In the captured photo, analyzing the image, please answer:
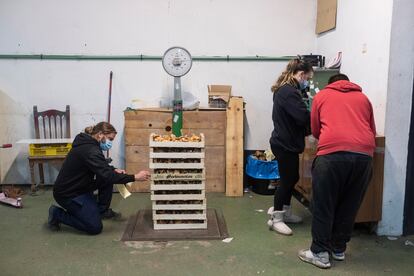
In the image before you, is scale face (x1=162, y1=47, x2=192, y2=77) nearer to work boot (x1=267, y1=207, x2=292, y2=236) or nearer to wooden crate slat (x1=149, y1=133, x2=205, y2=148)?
wooden crate slat (x1=149, y1=133, x2=205, y2=148)

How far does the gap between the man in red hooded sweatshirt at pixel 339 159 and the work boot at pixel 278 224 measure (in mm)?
555

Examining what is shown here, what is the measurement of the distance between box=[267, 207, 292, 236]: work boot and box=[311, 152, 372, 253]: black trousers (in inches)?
21.9

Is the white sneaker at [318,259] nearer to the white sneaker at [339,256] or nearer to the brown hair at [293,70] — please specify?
the white sneaker at [339,256]

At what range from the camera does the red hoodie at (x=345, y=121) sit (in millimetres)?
2635

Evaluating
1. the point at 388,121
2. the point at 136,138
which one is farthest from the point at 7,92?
the point at 388,121

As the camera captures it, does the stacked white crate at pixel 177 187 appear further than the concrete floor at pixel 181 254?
Yes

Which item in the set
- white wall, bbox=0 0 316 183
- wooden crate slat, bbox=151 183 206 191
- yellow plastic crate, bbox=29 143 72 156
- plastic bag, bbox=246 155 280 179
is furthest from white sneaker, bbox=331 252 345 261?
yellow plastic crate, bbox=29 143 72 156

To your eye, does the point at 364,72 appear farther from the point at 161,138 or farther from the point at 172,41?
the point at 172,41

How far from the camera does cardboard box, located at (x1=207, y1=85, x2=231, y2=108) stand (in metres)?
4.67

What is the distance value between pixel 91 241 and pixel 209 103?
2.17 meters

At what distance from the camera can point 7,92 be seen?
4766 mm

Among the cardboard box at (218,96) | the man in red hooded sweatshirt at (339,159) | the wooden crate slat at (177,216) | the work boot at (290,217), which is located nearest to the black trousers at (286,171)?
the work boot at (290,217)

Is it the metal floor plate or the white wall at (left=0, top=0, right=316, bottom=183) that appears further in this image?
the white wall at (left=0, top=0, right=316, bottom=183)

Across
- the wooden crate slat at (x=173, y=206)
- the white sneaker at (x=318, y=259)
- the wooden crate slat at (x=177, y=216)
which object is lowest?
the white sneaker at (x=318, y=259)
